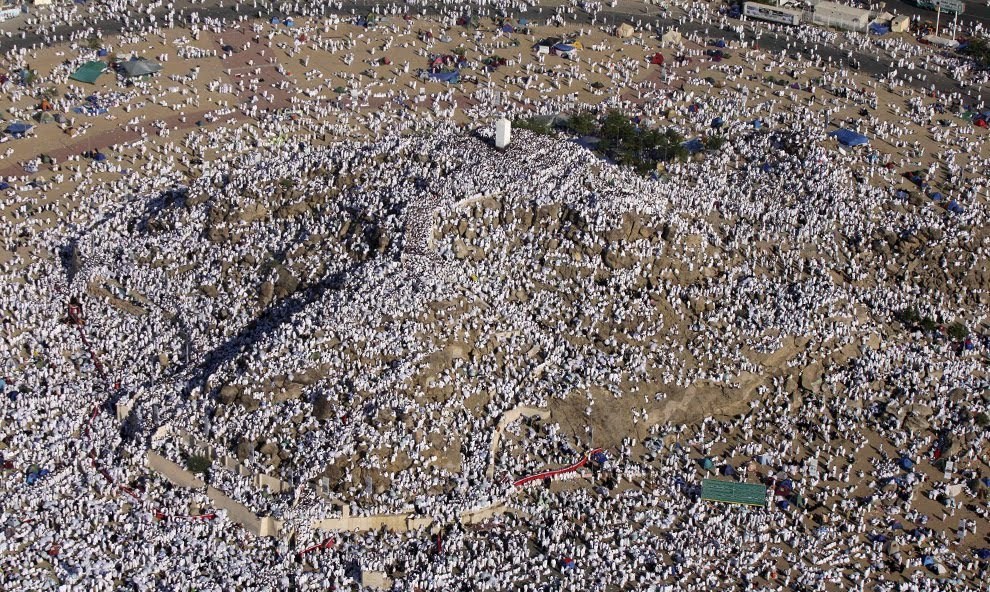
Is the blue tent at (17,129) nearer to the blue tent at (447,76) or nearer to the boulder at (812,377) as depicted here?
the blue tent at (447,76)

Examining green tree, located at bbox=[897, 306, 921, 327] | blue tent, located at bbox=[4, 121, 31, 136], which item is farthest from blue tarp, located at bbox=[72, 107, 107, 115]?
green tree, located at bbox=[897, 306, 921, 327]

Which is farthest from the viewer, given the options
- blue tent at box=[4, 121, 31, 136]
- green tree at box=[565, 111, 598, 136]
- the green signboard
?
blue tent at box=[4, 121, 31, 136]

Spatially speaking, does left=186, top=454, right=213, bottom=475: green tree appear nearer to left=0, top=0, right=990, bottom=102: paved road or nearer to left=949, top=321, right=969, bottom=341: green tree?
left=949, top=321, right=969, bottom=341: green tree

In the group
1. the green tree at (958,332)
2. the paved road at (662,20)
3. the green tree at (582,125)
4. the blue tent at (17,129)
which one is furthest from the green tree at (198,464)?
the paved road at (662,20)

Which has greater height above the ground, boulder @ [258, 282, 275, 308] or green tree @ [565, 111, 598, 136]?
green tree @ [565, 111, 598, 136]

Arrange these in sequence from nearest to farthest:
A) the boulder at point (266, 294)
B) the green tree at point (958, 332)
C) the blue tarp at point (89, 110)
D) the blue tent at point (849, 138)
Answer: the boulder at point (266, 294)
the green tree at point (958, 332)
the blue tent at point (849, 138)
the blue tarp at point (89, 110)

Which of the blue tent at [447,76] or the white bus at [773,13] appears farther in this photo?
the white bus at [773,13]
